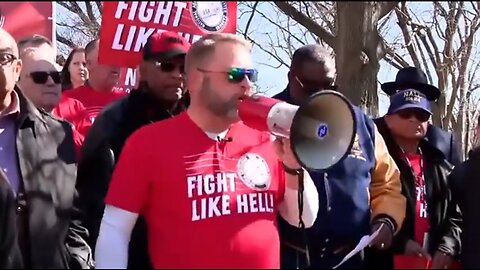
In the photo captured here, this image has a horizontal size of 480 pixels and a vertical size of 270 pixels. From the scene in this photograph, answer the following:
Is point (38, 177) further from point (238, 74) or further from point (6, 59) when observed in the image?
point (238, 74)

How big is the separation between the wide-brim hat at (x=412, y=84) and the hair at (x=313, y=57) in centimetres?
84

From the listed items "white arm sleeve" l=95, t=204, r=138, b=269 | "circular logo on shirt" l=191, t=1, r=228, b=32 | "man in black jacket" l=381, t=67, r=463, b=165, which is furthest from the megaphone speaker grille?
"man in black jacket" l=381, t=67, r=463, b=165

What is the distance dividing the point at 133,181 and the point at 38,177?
722mm

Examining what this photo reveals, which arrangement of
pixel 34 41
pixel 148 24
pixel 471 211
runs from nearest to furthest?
pixel 471 211 → pixel 148 24 → pixel 34 41

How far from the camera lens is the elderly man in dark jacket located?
151 inches

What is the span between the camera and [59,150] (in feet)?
13.2

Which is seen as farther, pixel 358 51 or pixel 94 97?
pixel 94 97

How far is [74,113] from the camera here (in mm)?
5559

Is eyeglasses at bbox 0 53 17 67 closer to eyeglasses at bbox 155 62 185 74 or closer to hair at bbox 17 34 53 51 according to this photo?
eyeglasses at bbox 155 62 185 74

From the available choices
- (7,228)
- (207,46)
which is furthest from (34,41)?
(207,46)

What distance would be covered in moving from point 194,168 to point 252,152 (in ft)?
0.90

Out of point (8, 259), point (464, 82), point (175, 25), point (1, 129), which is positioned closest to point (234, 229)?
point (8, 259)

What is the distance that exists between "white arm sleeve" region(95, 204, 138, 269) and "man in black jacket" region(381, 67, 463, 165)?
7.59 ft

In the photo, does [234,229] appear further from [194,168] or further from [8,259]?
[8,259]
